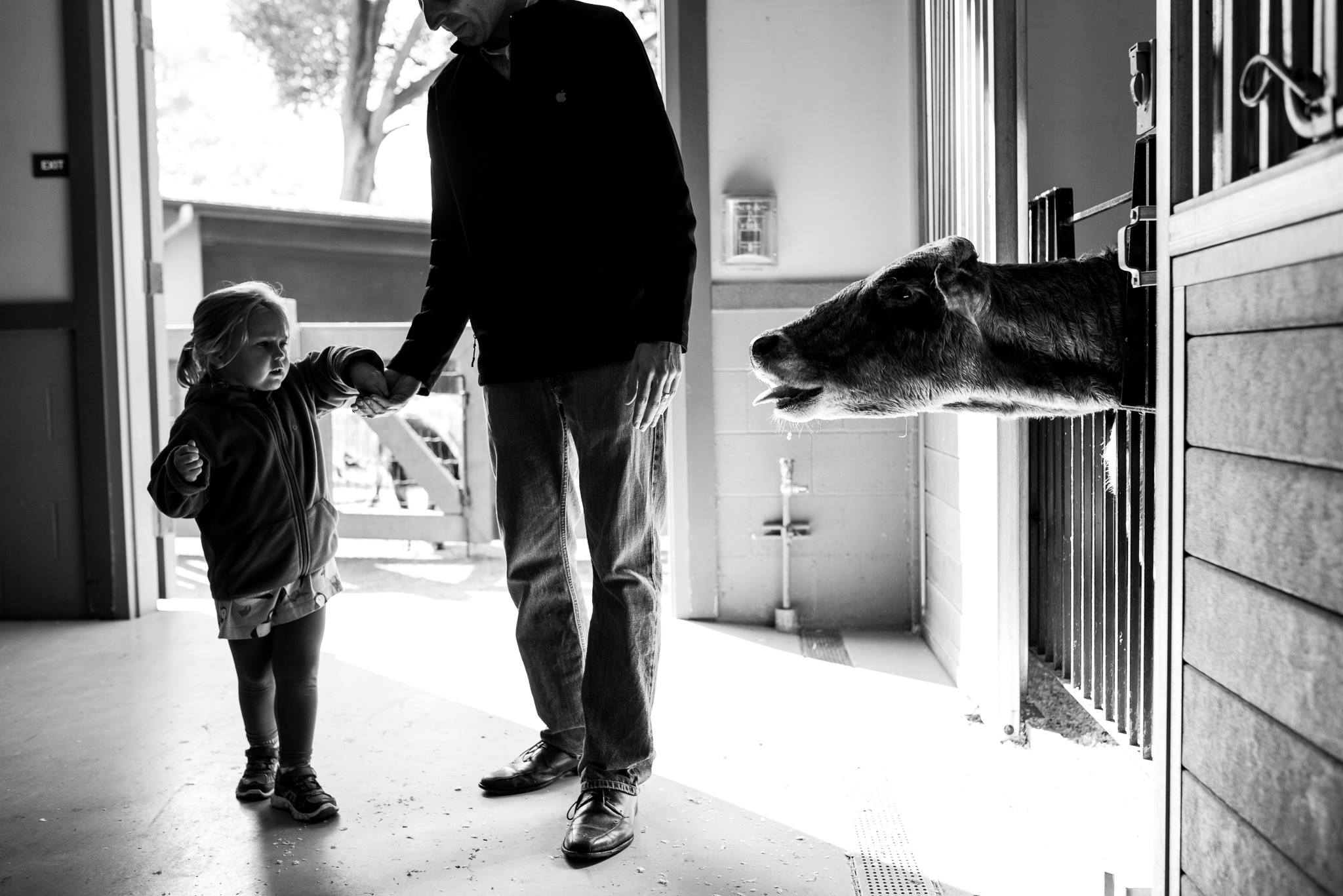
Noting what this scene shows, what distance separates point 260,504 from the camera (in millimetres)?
2062

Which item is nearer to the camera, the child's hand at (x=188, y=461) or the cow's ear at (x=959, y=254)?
the cow's ear at (x=959, y=254)

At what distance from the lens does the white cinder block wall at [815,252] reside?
12.4 ft

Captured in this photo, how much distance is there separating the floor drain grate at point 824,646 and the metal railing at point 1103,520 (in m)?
0.78

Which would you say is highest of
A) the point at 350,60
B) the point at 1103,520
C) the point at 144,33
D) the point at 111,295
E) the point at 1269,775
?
the point at 350,60

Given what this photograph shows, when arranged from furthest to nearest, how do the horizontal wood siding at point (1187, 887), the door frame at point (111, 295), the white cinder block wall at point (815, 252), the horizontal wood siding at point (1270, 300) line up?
the door frame at point (111, 295), the white cinder block wall at point (815, 252), the horizontal wood siding at point (1187, 887), the horizontal wood siding at point (1270, 300)

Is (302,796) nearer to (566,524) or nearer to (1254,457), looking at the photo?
(566,524)

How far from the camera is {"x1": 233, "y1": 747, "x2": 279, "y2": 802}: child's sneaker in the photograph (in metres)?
2.20

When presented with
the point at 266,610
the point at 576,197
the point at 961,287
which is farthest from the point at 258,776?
the point at 961,287

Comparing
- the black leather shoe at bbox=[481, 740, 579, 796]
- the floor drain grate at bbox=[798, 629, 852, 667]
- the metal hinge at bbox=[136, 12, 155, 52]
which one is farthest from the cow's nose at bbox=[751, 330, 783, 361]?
the metal hinge at bbox=[136, 12, 155, 52]

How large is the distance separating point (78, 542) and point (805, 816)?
3.30m

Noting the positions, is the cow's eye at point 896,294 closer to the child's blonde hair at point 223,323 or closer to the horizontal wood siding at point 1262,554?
the horizontal wood siding at point 1262,554

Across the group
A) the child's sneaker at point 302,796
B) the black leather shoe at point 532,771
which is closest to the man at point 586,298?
the black leather shoe at point 532,771

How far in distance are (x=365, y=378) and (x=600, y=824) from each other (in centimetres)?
102

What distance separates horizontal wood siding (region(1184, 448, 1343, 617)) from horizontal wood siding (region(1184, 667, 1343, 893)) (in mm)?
86
